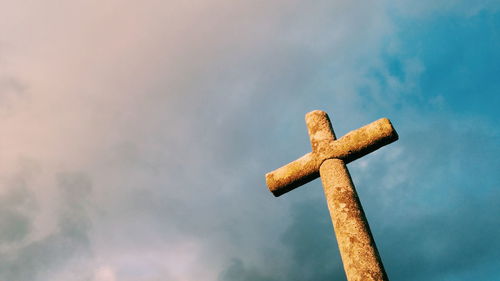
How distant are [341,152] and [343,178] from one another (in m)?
0.51

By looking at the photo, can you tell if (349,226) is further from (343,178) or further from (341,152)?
(341,152)

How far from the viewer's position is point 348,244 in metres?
4.59

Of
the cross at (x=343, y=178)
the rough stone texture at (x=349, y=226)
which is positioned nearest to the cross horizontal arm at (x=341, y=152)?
the cross at (x=343, y=178)

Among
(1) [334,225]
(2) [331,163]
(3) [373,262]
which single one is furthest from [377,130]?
(3) [373,262]

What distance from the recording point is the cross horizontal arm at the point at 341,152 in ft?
18.5

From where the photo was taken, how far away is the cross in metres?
4.43

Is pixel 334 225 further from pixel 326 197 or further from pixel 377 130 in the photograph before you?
pixel 377 130

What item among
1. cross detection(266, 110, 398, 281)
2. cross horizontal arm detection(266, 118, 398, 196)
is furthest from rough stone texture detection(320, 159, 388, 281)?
cross horizontal arm detection(266, 118, 398, 196)

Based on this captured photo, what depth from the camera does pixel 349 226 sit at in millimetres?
4730

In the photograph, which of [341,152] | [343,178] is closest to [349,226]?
[343,178]

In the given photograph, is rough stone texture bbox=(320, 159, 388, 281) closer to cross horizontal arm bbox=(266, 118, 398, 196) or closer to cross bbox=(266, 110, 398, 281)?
cross bbox=(266, 110, 398, 281)

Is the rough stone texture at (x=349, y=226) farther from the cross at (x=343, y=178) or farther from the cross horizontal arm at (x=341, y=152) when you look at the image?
the cross horizontal arm at (x=341, y=152)

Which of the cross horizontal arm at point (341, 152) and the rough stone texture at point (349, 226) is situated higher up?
the cross horizontal arm at point (341, 152)

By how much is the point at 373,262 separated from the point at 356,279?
30 cm
